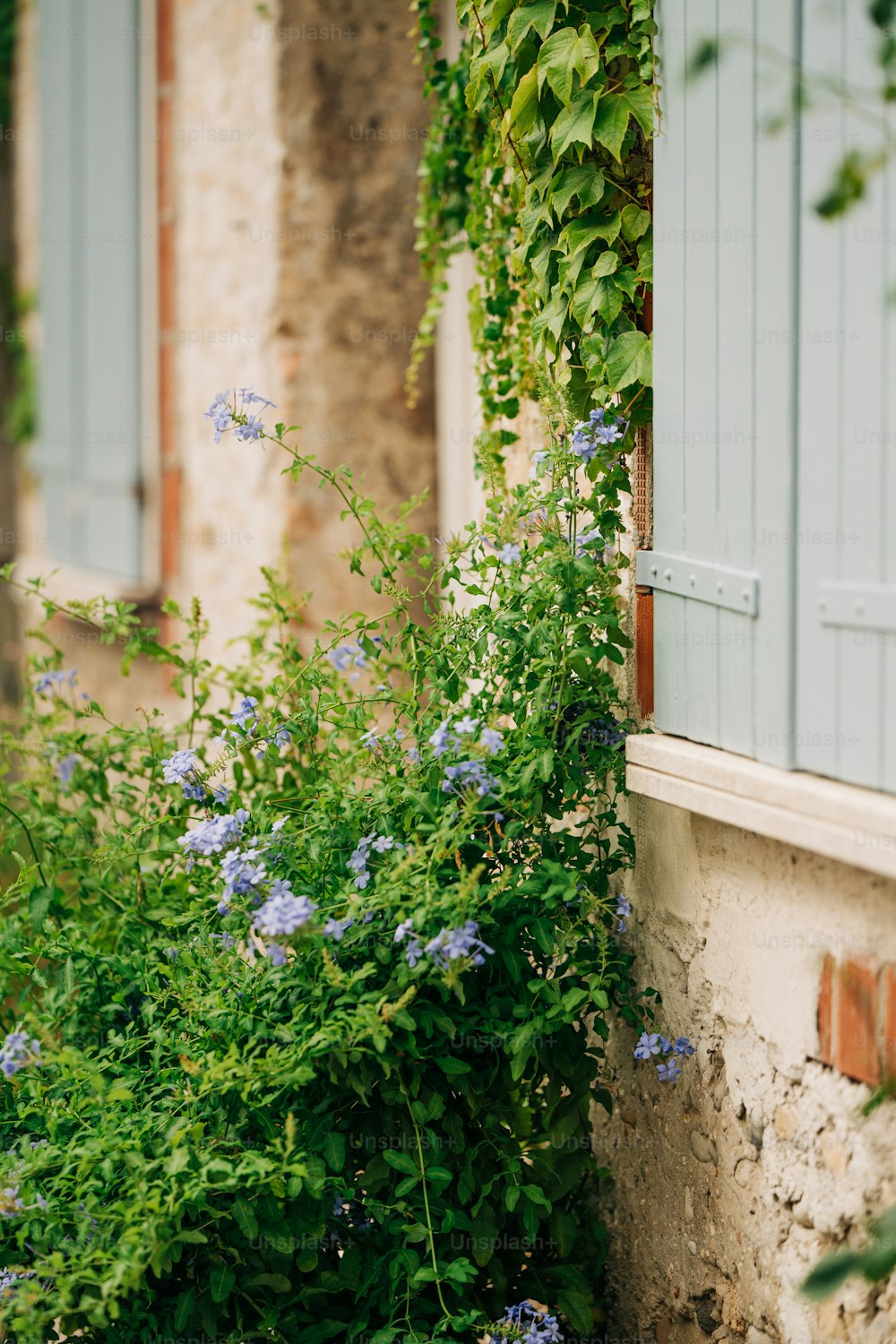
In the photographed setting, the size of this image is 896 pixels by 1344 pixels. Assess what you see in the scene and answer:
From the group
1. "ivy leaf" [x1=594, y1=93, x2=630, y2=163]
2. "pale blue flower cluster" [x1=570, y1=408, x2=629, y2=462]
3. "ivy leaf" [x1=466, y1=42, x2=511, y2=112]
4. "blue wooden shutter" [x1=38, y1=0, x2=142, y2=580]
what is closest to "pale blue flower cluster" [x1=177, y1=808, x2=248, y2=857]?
"pale blue flower cluster" [x1=570, y1=408, x2=629, y2=462]

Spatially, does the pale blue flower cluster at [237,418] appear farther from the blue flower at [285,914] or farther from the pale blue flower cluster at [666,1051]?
the pale blue flower cluster at [666,1051]

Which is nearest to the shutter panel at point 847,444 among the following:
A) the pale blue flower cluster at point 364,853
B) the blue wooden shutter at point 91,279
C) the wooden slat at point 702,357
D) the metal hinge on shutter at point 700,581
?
the metal hinge on shutter at point 700,581

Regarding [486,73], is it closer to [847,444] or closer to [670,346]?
[670,346]

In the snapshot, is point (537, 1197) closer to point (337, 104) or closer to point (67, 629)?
point (337, 104)

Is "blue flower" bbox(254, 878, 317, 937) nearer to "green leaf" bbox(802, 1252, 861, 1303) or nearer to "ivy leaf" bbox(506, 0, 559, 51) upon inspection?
"green leaf" bbox(802, 1252, 861, 1303)

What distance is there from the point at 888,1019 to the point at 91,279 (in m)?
5.32

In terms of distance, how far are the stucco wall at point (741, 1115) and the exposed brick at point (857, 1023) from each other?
0.03 m

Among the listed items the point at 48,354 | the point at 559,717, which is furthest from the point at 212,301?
the point at 559,717

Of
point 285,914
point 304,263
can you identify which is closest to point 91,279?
point 304,263

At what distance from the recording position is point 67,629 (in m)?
6.57

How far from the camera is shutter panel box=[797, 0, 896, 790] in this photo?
1.71 m

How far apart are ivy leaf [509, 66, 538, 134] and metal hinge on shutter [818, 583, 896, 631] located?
1075 mm

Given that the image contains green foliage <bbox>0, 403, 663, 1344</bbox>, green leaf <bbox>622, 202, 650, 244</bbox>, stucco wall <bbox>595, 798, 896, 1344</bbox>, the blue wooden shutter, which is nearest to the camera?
stucco wall <bbox>595, 798, 896, 1344</bbox>

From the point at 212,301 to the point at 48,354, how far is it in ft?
6.42
